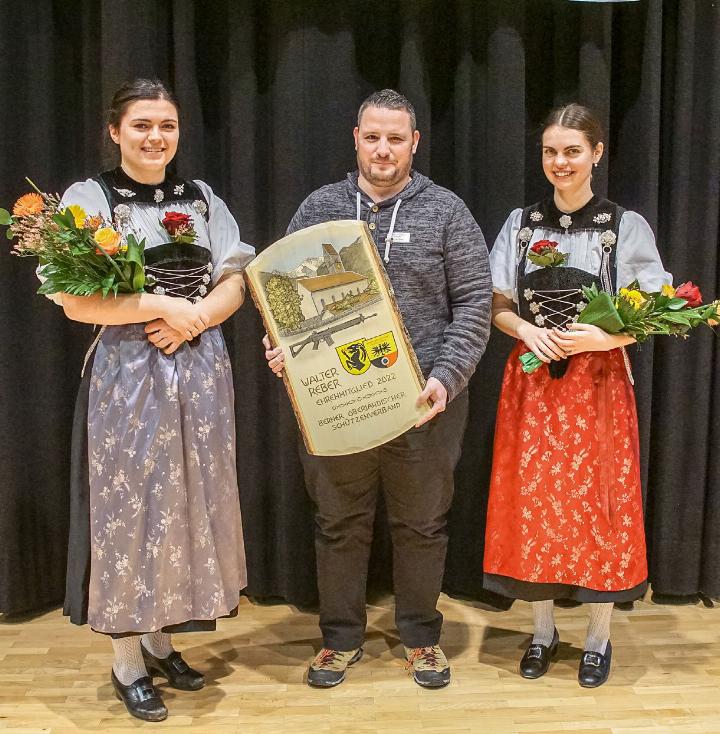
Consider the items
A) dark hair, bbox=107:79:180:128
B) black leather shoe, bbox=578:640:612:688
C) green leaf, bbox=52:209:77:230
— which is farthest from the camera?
black leather shoe, bbox=578:640:612:688

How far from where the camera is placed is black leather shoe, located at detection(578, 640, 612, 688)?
2533 millimetres

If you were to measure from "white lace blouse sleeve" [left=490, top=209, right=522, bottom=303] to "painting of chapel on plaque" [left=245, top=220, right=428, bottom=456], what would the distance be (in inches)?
17.9

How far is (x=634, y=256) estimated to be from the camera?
2443 millimetres

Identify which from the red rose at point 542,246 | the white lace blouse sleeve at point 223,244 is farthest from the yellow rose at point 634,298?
the white lace blouse sleeve at point 223,244

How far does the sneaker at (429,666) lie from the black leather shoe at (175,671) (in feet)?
2.04

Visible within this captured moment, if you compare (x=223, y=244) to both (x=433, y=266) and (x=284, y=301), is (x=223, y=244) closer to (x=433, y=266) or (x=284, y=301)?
(x=284, y=301)

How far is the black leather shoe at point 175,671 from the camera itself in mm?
2523

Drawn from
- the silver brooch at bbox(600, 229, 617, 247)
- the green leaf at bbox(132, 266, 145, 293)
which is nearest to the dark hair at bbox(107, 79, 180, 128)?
the green leaf at bbox(132, 266, 145, 293)

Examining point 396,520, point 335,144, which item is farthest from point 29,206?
point 396,520

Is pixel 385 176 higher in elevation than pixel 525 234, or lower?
higher

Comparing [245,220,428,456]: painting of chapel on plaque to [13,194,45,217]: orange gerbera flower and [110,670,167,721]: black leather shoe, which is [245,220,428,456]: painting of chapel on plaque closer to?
[13,194,45,217]: orange gerbera flower

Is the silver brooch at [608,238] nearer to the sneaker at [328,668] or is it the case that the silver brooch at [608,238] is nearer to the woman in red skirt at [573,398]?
the woman in red skirt at [573,398]

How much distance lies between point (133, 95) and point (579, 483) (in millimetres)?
1590

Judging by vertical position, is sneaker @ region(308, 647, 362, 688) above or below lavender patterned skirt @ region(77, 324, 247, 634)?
below
